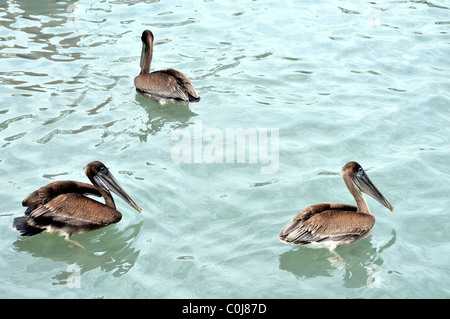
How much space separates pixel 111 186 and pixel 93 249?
581 millimetres

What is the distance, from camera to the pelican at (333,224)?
5.32 m

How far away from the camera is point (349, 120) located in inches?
300

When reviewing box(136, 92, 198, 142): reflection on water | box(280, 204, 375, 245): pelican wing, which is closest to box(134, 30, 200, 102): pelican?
box(136, 92, 198, 142): reflection on water

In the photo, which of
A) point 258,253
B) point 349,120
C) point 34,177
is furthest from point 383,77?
point 34,177

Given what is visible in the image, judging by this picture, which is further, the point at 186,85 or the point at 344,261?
the point at 186,85

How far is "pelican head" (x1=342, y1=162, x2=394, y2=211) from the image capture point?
5.70 metres

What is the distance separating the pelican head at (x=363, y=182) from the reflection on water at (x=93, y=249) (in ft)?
6.31

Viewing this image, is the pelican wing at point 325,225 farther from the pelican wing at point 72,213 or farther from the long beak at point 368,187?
the pelican wing at point 72,213

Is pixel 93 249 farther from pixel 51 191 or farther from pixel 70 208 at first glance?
pixel 51 191

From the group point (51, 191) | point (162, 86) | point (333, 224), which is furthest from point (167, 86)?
point (333, 224)

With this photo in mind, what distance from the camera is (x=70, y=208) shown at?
555 centimetres

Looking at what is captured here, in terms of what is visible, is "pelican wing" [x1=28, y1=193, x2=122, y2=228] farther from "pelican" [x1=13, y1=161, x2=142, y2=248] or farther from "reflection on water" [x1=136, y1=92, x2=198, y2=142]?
"reflection on water" [x1=136, y1=92, x2=198, y2=142]

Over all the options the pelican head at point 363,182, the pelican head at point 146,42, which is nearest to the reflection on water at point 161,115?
the pelican head at point 146,42

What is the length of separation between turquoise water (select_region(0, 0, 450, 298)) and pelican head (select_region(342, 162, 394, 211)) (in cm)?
29
